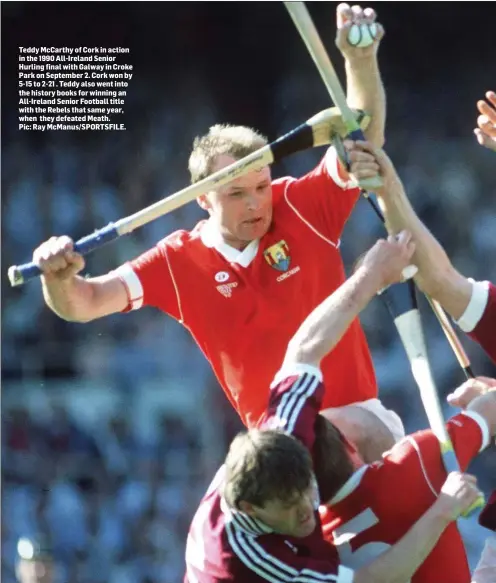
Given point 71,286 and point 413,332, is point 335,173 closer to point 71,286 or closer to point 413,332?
point 413,332

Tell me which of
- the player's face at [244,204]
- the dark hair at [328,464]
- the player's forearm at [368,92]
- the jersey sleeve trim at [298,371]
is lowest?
the dark hair at [328,464]

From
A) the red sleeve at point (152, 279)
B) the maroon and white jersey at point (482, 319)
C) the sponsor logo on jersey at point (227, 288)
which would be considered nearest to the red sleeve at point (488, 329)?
the maroon and white jersey at point (482, 319)

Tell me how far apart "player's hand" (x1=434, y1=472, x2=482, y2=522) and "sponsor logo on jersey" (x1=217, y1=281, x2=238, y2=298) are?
1163mm

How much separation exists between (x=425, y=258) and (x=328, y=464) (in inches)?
27.1

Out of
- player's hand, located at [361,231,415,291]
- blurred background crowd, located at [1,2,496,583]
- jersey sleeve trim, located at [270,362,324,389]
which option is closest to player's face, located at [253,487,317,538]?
jersey sleeve trim, located at [270,362,324,389]

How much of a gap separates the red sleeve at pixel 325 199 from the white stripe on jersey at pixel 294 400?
92cm

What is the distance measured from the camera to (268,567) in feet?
10.3

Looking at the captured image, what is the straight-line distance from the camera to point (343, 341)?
3.98 meters

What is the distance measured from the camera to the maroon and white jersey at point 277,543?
3.14 metres

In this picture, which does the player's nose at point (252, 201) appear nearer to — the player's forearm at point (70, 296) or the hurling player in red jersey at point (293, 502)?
the player's forearm at point (70, 296)

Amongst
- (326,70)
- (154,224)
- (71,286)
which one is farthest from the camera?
(154,224)

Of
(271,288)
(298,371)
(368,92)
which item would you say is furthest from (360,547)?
(368,92)

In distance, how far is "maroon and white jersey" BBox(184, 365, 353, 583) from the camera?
3141 mm

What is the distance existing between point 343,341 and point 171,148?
187 inches
